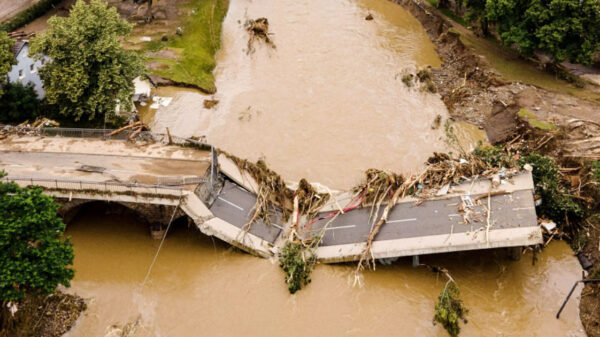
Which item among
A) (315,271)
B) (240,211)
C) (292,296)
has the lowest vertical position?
(292,296)

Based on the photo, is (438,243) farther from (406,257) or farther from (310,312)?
(310,312)

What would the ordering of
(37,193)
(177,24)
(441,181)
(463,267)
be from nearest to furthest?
(37,193)
(463,267)
(441,181)
(177,24)

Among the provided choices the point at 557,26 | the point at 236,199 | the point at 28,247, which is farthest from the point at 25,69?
the point at 557,26

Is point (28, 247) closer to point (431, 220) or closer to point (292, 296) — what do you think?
point (292, 296)

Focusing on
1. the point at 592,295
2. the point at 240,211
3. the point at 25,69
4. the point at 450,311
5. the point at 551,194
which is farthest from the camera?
the point at 25,69

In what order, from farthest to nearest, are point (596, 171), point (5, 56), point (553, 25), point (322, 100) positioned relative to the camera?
point (322, 100) < point (553, 25) < point (5, 56) < point (596, 171)

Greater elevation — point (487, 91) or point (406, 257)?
point (487, 91)

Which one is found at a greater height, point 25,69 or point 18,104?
point 25,69

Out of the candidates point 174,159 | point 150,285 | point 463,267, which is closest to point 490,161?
point 463,267
